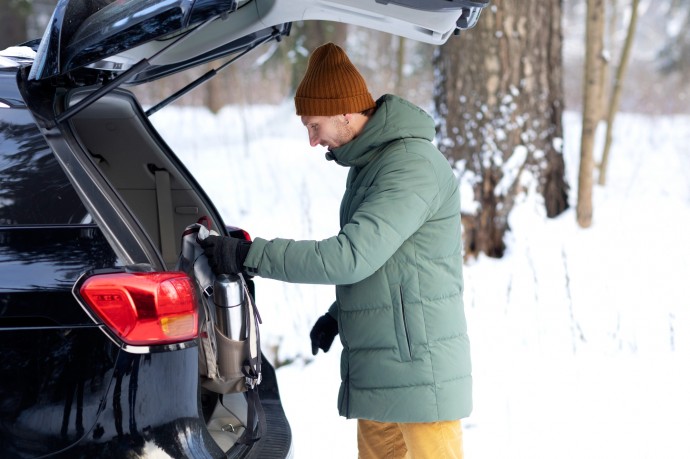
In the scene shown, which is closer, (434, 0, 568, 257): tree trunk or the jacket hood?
the jacket hood

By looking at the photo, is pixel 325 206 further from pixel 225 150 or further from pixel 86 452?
pixel 86 452

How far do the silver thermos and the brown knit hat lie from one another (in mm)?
597

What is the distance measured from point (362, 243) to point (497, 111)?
159 inches

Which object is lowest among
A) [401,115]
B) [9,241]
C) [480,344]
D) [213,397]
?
[480,344]

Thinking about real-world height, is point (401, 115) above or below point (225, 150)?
above

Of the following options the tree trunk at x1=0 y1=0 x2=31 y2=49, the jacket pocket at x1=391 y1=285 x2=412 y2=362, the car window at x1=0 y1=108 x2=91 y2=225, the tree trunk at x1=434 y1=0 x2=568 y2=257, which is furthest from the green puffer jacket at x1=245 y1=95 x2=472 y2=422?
the tree trunk at x1=0 y1=0 x2=31 y2=49

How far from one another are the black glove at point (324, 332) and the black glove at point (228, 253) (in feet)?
2.19

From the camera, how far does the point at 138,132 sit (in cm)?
338

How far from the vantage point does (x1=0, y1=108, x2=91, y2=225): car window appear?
2277 mm

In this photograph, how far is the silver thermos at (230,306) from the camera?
105 inches

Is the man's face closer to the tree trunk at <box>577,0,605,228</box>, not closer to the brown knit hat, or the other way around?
the brown knit hat

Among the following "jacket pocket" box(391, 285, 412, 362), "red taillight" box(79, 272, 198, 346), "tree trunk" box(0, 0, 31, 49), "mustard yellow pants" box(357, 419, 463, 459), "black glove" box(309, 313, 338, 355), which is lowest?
"mustard yellow pants" box(357, 419, 463, 459)

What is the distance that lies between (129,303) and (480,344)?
3224 millimetres

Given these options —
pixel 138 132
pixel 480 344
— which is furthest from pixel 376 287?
pixel 480 344
